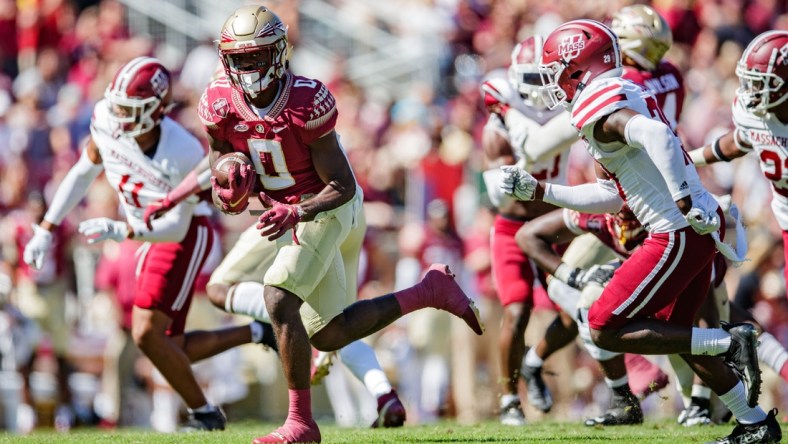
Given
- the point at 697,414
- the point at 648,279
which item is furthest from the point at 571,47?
the point at 697,414

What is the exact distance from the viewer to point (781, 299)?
11.7m

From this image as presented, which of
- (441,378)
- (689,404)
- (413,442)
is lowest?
(441,378)

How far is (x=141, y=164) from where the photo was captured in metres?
8.38

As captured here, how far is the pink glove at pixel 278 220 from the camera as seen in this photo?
20.1 ft

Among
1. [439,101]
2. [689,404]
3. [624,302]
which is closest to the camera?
[624,302]

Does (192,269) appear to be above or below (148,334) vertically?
above

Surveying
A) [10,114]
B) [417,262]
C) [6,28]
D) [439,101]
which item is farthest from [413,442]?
[6,28]

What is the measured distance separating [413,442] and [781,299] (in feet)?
19.5

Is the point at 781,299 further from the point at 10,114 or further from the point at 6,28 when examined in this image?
the point at 6,28

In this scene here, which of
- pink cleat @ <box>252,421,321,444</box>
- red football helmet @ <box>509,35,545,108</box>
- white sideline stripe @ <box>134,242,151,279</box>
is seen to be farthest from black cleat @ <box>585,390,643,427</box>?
white sideline stripe @ <box>134,242,151,279</box>

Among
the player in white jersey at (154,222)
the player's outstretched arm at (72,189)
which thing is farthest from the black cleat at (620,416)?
the player's outstretched arm at (72,189)

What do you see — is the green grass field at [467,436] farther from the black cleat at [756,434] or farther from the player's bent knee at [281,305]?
the player's bent knee at [281,305]

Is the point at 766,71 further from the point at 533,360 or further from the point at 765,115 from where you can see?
the point at 533,360

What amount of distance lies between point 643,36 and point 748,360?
97.4 inches
